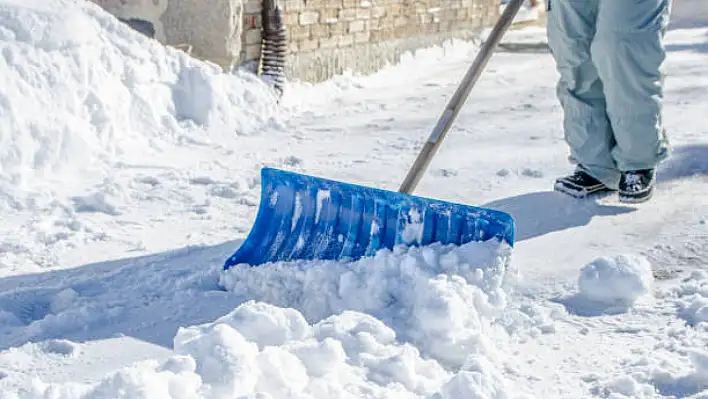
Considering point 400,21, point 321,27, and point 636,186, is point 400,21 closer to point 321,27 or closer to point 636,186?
point 321,27

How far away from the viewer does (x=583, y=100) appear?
11.0 ft

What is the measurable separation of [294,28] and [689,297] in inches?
176

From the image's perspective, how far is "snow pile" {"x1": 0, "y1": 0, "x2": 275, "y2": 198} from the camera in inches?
148

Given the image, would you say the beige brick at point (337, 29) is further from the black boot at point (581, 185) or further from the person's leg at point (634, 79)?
the person's leg at point (634, 79)

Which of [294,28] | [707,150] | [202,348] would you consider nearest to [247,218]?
[202,348]

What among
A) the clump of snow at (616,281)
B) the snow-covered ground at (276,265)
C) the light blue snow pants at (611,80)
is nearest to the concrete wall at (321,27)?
the snow-covered ground at (276,265)

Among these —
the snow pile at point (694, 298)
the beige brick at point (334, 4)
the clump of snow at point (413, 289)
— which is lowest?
the snow pile at point (694, 298)

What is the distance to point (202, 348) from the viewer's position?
1.83 m

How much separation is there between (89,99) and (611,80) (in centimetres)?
232

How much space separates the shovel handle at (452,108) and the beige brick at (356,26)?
3957 mm

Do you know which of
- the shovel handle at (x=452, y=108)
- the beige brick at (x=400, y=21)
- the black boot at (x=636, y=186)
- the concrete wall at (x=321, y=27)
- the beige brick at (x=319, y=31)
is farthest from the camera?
the beige brick at (x=400, y=21)

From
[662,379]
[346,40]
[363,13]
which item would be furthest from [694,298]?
[363,13]

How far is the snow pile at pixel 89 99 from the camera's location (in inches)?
148

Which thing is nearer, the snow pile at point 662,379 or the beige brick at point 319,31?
Answer: the snow pile at point 662,379
